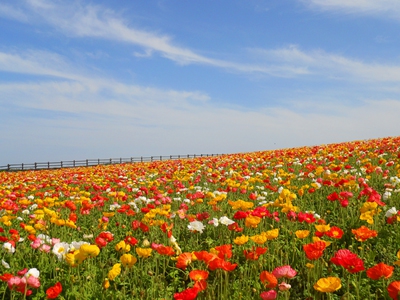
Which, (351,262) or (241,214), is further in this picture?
(241,214)

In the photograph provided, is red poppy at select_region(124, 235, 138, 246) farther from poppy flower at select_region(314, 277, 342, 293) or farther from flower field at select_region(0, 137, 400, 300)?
poppy flower at select_region(314, 277, 342, 293)

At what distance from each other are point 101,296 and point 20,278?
834mm

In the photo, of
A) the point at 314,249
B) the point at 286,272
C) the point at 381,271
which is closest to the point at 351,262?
the point at 381,271

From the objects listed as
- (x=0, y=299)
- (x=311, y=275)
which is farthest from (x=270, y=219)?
(x=0, y=299)

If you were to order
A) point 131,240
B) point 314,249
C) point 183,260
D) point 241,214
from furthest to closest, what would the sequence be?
point 241,214 → point 131,240 → point 183,260 → point 314,249

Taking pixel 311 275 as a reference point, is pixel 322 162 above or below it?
above

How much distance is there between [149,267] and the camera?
14.5 feet

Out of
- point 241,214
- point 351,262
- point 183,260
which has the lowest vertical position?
point 183,260

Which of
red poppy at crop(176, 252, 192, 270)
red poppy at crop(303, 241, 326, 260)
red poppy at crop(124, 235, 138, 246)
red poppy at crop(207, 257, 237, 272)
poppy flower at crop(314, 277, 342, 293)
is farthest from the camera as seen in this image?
red poppy at crop(124, 235, 138, 246)

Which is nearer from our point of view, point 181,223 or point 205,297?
point 205,297

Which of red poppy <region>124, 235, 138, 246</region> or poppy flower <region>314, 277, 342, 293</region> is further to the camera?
red poppy <region>124, 235, 138, 246</region>

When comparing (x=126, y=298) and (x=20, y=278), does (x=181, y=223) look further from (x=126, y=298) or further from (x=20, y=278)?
(x=20, y=278)

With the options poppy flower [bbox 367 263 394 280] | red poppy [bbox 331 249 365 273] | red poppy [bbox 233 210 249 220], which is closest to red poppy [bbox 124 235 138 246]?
red poppy [bbox 233 210 249 220]

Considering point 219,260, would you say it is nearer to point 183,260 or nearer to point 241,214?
point 183,260
